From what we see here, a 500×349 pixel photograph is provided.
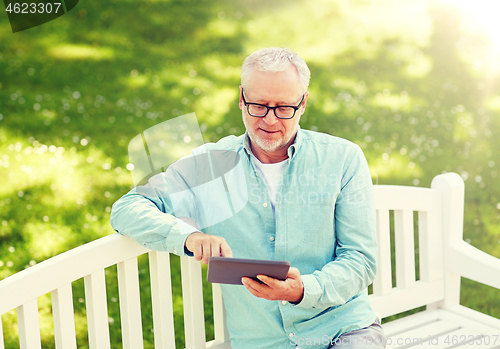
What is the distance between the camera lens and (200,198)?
7.47 feet

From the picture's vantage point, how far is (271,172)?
2340mm

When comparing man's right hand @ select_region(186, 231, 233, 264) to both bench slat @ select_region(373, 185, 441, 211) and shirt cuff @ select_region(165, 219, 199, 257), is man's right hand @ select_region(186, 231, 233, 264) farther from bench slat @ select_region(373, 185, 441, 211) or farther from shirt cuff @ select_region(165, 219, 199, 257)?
bench slat @ select_region(373, 185, 441, 211)

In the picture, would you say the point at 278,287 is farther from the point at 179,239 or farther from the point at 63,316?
the point at 63,316

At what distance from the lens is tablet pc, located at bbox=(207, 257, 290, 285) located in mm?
1755

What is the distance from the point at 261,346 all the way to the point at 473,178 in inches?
154

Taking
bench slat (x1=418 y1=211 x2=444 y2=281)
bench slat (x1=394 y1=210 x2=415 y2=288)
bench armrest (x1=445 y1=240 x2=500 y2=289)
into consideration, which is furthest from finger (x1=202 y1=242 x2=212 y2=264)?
bench armrest (x1=445 y1=240 x2=500 y2=289)

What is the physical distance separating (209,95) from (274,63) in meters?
3.87

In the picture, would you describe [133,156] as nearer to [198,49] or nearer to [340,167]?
[340,167]

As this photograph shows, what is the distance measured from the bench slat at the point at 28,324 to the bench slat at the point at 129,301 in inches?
13.8

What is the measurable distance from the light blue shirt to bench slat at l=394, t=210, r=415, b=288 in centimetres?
60

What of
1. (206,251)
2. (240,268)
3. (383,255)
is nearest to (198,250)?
(206,251)

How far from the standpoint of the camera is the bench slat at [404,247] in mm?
2785

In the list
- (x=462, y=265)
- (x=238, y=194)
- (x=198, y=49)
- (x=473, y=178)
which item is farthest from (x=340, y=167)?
(x=198, y=49)

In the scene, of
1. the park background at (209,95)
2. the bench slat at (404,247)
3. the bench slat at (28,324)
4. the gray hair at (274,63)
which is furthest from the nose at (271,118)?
the park background at (209,95)
